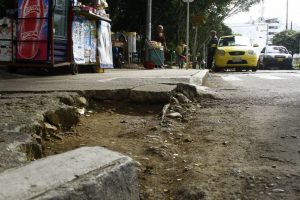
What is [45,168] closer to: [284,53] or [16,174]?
[16,174]

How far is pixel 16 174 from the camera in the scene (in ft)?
6.75

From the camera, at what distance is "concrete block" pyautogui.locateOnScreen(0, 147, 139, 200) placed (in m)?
1.85

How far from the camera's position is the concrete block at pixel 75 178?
1.85 metres

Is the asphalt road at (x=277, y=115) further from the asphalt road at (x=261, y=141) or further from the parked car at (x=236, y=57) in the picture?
the parked car at (x=236, y=57)

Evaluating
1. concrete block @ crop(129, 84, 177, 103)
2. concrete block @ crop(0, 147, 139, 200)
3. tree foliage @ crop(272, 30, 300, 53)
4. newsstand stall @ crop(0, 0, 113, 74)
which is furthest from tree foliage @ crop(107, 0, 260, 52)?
tree foliage @ crop(272, 30, 300, 53)

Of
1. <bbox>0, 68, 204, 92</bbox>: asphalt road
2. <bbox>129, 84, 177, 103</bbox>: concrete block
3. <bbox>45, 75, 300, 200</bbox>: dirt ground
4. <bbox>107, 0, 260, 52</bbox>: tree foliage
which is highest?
<bbox>107, 0, 260, 52</bbox>: tree foliage

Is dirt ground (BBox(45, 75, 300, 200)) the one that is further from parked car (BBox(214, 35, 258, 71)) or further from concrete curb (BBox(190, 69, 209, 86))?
parked car (BBox(214, 35, 258, 71))

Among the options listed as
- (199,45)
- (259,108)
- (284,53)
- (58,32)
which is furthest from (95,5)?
(199,45)

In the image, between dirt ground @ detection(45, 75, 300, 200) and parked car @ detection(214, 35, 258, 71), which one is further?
parked car @ detection(214, 35, 258, 71)

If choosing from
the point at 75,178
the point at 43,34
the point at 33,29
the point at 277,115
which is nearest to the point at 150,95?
the point at 277,115

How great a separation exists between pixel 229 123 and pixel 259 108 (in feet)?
3.00

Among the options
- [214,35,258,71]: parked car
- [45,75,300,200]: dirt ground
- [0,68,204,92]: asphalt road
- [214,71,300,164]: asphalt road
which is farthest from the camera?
[214,35,258,71]: parked car

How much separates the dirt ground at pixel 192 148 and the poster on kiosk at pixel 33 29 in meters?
3.52

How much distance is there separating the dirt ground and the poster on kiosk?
352 centimetres
